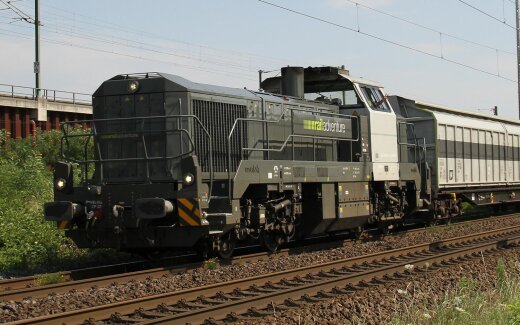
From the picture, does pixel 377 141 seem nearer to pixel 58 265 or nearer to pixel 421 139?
pixel 421 139

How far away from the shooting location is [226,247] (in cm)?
1113

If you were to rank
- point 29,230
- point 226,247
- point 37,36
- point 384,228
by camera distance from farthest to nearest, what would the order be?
point 37,36 → point 384,228 → point 29,230 → point 226,247

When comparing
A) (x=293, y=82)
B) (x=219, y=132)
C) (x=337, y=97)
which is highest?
(x=293, y=82)

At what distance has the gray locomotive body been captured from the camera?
10.2m

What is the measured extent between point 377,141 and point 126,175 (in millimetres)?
6114

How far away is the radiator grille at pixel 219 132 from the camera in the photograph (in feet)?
36.0

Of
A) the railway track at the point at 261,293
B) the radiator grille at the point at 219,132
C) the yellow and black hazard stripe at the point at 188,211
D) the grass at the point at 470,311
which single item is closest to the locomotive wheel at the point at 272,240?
the radiator grille at the point at 219,132

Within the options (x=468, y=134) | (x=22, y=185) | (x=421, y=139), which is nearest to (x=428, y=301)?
(x=421, y=139)

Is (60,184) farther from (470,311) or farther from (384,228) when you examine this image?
(384,228)

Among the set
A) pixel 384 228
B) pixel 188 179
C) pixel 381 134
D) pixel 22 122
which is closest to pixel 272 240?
pixel 188 179

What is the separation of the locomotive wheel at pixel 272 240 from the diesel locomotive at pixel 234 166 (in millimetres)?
21

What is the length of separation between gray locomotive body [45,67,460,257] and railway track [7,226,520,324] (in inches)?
61.4

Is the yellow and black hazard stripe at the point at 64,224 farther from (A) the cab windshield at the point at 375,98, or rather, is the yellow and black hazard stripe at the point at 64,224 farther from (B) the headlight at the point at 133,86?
(A) the cab windshield at the point at 375,98

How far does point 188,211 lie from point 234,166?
6.45ft
